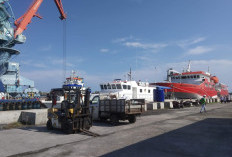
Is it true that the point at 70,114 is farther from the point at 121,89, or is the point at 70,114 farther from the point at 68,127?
the point at 121,89

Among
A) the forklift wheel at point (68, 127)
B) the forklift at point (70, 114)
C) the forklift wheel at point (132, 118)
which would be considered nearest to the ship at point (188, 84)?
the forklift wheel at point (132, 118)

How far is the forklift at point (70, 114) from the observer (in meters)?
9.53

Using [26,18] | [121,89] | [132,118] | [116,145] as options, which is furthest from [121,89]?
[26,18]

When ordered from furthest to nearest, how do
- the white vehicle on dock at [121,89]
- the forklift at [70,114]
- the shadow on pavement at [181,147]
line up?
1. the white vehicle on dock at [121,89]
2. the forklift at [70,114]
3. the shadow on pavement at [181,147]

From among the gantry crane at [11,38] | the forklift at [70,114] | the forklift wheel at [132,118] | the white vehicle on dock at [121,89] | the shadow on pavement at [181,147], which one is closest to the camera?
the shadow on pavement at [181,147]

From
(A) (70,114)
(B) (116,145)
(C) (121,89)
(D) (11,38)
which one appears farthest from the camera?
(D) (11,38)

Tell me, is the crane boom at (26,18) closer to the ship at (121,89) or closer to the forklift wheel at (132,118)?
the ship at (121,89)

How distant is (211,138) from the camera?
A: 8773 mm

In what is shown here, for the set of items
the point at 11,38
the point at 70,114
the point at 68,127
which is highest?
the point at 11,38

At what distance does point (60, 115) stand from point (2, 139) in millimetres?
2750

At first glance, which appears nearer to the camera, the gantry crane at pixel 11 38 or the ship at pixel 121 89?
the ship at pixel 121 89

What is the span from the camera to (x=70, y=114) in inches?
377

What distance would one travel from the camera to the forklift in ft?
31.3

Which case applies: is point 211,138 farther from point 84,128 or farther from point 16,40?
point 16,40
